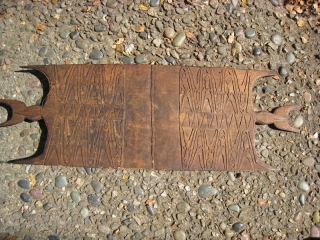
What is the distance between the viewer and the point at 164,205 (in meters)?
2.56

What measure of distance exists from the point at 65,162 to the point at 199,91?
4.22 ft

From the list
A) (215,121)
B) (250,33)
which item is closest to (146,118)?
(215,121)

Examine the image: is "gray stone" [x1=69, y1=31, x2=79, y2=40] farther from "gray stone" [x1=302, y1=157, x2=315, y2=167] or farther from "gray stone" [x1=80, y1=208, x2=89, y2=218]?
"gray stone" [x1=302, y1=157, x2=315, y2=167]

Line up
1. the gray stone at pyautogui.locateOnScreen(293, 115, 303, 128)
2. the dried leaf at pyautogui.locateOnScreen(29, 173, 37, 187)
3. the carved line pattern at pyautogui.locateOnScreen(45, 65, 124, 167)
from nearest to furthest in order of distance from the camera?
the carved line pattern at pyautogui.locateOnScreen(45, 65, 124, 167) < the dried leaf at pyautogui.locateOnScreen(29, 173, 37, 187) < the gray stone at pyautogui.locateOnScreen(293, 115, 303, 128)

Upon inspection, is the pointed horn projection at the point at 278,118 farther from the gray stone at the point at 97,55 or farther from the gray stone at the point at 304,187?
the gray stone at the point at 97,55

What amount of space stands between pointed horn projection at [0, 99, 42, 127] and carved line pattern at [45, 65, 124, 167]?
0.45 ft

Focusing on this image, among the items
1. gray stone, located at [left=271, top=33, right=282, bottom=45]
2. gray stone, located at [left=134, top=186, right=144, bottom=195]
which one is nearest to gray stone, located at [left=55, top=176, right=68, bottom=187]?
gray stone, located at [left=134, top=186, right=144, bottom=195]

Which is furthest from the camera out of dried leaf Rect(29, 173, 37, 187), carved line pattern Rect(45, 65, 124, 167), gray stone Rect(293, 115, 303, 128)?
gray stone Rect(293, 115, 303, 128)

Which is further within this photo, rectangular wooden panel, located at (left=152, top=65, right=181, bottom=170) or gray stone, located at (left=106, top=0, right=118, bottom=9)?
gray stone, located at (left=106, top=0, right=118, bottom=9)

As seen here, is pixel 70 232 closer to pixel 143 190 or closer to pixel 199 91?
pixel 143 190

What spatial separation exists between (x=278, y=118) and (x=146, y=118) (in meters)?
1.15

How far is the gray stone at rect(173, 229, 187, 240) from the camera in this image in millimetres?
2514

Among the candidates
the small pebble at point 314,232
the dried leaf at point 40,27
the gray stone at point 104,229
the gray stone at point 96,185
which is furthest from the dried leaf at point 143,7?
the small pebble at point 314,232

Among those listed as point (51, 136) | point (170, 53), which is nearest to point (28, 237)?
point (51, 136)
